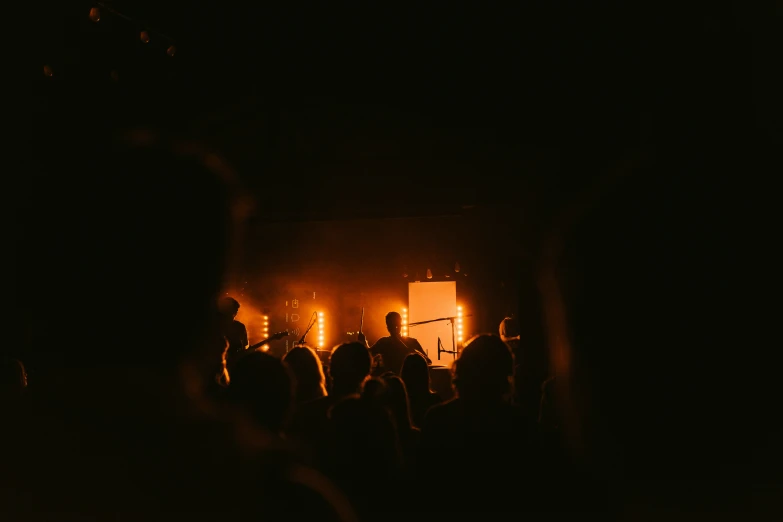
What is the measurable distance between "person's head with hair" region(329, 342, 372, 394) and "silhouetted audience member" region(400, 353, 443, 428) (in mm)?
753

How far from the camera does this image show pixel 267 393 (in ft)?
5.49

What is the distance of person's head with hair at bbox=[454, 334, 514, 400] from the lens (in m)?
2.52

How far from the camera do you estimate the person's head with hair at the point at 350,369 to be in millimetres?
3442

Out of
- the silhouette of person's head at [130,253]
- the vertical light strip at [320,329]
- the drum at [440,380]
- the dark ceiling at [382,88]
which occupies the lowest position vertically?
the drum at [440,380]

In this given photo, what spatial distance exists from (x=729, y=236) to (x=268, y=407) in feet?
8.43

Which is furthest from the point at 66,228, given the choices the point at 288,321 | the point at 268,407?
the point at 288,321

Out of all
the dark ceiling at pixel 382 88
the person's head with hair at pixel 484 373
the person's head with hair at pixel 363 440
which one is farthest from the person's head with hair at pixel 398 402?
the dark ceiling at pixel 382 88

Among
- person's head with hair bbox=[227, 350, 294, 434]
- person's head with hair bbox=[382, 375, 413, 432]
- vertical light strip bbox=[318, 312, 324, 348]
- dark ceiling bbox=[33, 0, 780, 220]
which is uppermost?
dark ceiling bbox=[33, 0, 780, 220]

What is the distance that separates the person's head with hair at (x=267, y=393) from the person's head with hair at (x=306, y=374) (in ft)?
6.32

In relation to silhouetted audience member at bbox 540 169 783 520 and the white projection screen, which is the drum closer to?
the white projection screen

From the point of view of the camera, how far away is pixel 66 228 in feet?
2.60

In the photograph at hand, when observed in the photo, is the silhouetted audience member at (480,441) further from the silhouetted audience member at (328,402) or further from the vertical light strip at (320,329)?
the vertical light strip at (320,329)

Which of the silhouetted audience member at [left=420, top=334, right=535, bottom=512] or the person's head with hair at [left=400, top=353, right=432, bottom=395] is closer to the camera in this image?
the silhouetted audience member at [left=420, top=334, right=535, bottom=512]

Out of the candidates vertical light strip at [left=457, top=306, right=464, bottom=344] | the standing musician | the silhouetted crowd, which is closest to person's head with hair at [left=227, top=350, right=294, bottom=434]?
the silhouetted crowd
